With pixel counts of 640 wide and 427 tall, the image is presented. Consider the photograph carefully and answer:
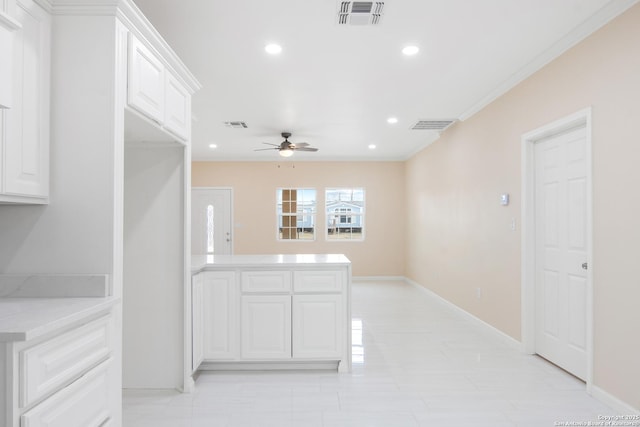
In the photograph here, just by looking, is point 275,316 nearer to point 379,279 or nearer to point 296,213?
point 296,213

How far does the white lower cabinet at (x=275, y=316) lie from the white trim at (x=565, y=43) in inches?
101

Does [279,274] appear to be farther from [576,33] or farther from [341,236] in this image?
[341,236]

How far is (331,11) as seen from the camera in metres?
2.69

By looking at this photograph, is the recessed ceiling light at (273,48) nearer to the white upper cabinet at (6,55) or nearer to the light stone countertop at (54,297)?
the white upper cabinet at (6,55)

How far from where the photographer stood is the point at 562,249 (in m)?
3.38

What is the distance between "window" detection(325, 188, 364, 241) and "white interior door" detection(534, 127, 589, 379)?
17.0ft

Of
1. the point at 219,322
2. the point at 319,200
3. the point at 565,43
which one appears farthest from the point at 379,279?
the point at 565,43

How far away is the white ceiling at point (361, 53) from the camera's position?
269 cm

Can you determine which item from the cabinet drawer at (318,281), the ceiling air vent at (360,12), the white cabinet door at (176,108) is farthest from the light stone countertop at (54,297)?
the ceiling air vent at (360,12)

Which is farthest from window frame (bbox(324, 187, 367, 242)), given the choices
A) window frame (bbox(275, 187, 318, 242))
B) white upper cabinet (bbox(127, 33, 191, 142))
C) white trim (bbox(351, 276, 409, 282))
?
white upper cabinet (bbox(127, 33, 191, 142))

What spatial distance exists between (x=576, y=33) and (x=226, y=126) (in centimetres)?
445

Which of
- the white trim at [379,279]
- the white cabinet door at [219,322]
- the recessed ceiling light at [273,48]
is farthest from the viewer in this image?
the white trim at [379,279]

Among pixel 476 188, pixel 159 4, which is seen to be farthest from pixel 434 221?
pixel 159 4

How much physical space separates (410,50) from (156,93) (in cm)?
208
